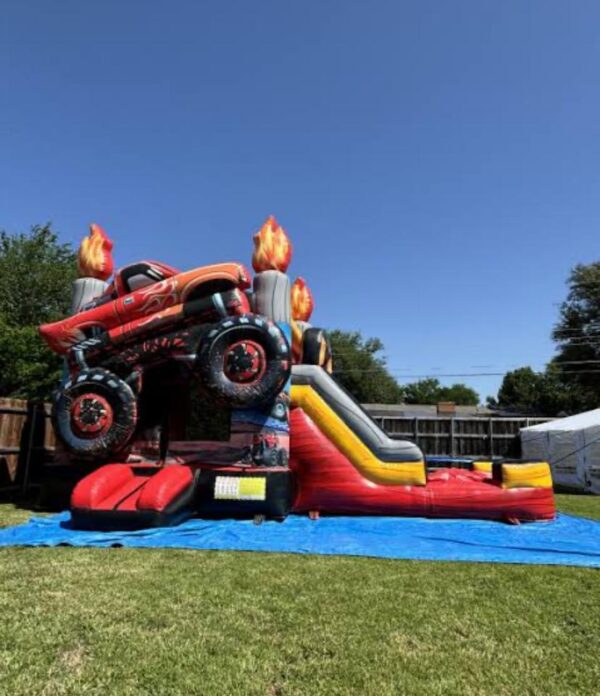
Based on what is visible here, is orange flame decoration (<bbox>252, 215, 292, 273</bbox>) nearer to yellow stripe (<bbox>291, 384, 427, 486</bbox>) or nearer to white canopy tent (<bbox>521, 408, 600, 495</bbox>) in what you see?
yellow stripe (<bbox>291, 384, 427, 486</bbox>)

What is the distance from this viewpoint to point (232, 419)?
675 cm

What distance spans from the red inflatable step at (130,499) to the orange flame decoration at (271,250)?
9.75ft

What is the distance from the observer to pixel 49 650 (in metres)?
2.39

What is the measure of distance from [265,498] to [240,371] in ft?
5.20

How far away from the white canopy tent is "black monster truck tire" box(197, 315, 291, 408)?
8.67 m

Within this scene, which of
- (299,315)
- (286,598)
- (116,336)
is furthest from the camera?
(299,315)

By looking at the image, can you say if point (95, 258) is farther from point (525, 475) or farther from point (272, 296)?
point (525, 475)

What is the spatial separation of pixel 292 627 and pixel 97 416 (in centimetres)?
459

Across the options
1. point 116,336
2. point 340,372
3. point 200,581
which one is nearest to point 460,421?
point 116,336

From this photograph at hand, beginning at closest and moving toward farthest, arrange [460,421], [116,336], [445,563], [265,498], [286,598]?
[286,598], [445,563], [265,498], [116,336], [460,421]

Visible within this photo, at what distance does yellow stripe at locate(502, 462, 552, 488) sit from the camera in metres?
6.52

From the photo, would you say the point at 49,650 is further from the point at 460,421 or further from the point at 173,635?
the point at 460,421

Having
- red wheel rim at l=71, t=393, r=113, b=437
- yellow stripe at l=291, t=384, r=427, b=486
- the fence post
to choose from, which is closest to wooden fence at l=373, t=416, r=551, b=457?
yellow stripe at l=291, t=384, r=427, b=486

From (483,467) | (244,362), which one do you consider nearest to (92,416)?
(244,362)
